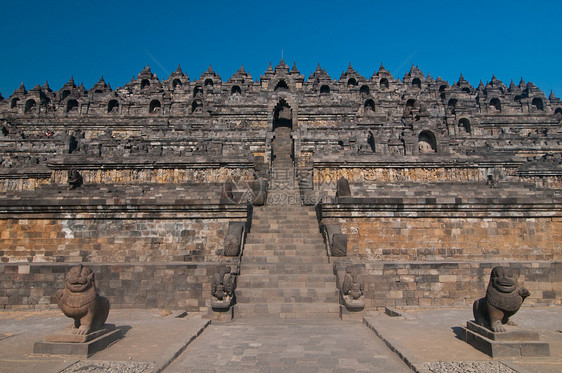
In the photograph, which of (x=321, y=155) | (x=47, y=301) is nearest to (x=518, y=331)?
(x=47, y=301)

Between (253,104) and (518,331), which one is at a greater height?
(253,104)

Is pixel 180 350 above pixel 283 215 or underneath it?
underneath

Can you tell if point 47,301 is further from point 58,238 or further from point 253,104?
point 253,104

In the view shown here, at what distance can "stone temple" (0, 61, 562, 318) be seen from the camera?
10180 mm

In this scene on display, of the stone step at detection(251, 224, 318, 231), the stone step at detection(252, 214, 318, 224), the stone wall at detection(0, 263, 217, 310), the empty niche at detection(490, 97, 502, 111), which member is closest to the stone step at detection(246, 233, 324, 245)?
the stone step at detection(251, 224, 318, 231)

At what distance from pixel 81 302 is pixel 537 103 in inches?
1919

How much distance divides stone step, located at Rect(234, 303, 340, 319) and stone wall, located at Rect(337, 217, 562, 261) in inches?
127

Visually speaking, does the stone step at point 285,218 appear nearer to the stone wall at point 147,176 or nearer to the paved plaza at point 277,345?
the paved plaza at point 277,345

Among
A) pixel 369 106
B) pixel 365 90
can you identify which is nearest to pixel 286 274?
pixel 369 106

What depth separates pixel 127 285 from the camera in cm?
1012

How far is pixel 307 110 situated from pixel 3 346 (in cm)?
2727

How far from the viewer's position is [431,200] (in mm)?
12492

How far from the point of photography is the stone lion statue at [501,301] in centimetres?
629

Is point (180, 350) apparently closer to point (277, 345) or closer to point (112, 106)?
point (277, 345)
